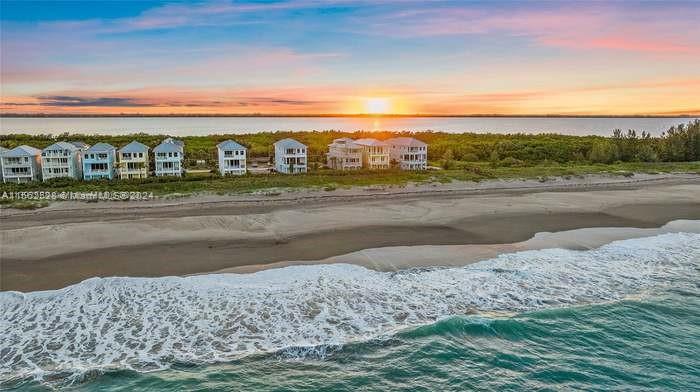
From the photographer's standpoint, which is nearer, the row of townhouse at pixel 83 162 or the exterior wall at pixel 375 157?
the row of townhouse at pixel 83 162

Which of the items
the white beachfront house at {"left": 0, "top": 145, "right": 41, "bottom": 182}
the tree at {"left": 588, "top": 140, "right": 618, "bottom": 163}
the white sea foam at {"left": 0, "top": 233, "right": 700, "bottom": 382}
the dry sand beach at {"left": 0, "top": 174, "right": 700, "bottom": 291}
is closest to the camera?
the white sea foam at {"left": 0, "top": 233, "right": 700, "bottom": 382}

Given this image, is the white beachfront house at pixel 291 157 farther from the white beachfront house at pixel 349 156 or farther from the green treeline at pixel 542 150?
the green treeline at pixel 542 150

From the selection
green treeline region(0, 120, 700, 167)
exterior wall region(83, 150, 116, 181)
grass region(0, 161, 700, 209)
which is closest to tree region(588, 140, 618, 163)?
green treeline region(0, 120, 700, 167)

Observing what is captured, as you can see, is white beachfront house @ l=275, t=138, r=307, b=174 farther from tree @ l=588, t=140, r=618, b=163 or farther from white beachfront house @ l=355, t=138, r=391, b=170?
tree @ l=588, t=140, r=618, b=163

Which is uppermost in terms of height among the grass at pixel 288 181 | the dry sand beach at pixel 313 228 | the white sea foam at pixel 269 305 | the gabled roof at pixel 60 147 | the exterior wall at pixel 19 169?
the gabled roof at pixel 60 147

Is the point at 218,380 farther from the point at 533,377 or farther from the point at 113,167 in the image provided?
the point at 113,167

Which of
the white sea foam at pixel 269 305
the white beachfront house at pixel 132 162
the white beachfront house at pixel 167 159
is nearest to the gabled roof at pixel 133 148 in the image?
the white beachfront house at pixel 132 162
